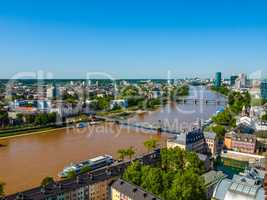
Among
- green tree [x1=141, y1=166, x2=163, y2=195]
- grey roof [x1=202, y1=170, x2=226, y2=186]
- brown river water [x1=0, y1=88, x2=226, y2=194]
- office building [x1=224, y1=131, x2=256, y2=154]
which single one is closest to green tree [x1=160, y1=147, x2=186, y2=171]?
grey roof [x1=202, y1=170, x2=226, y2=186]

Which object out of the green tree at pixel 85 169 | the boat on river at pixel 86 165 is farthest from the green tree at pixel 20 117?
the green tree at pixel 85 169

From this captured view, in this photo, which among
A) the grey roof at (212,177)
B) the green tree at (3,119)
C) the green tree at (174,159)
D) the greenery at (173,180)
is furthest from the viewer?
the green tree at (3,119)

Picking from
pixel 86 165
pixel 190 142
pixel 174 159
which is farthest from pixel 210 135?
pixel 86 165

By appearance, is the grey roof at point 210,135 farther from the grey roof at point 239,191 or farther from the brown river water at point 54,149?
the grey roof at point 239,191

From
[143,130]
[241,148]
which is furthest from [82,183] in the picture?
[143,130]

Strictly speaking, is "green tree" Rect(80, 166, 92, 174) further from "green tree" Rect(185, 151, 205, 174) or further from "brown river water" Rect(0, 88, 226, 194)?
"green tree" Rect(185, 151, 205, 174)

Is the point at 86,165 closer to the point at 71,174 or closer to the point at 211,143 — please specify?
the point at 71,174
